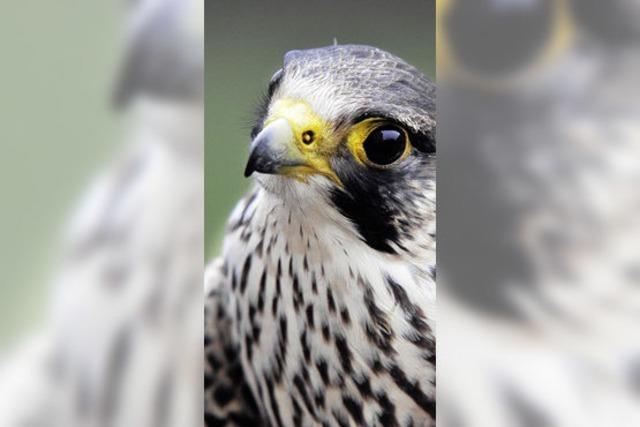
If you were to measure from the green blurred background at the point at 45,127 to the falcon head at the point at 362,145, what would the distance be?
695 mm

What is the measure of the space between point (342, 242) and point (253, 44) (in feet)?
1.59

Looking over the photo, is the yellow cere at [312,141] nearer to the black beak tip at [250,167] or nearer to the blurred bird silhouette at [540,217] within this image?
the black beak tip at [250,167]

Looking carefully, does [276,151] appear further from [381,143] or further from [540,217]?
[540,217]

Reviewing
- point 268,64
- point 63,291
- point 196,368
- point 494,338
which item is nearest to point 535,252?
point 494,338

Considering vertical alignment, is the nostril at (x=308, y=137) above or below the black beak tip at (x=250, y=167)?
above

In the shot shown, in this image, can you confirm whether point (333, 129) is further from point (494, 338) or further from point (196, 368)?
point (196, 368)

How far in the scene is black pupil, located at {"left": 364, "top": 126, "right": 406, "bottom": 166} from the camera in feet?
5.90

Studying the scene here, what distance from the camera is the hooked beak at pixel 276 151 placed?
1822 millimetres

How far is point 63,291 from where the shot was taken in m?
2.42

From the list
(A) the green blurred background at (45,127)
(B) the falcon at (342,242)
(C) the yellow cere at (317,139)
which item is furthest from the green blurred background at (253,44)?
(A) the green blurred background at (45,127)

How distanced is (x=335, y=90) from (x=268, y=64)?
0.24 m

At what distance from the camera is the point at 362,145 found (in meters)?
1.81

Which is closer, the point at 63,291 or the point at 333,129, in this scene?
the point at 333,129

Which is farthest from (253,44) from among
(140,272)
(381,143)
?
(140,272)
